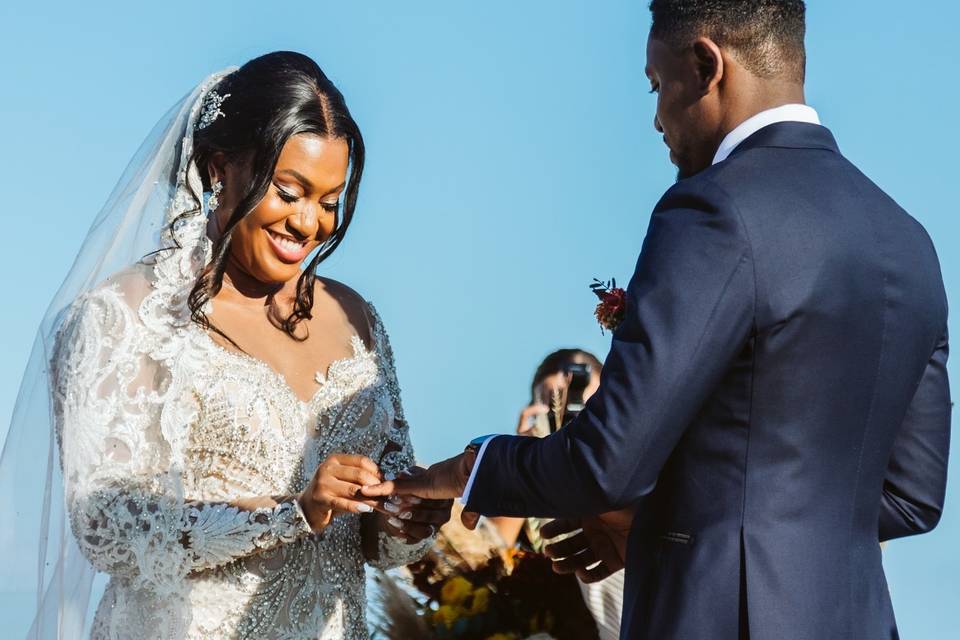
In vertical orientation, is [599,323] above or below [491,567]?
above

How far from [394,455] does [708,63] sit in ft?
5.89

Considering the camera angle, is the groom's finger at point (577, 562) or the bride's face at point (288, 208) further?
the bride's face at point (288, 208)

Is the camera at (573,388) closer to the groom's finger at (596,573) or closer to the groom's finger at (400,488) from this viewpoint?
the groom's finger at (596,573)

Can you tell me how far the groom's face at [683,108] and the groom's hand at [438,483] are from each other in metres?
0.96

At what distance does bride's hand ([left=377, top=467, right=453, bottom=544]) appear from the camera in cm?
382

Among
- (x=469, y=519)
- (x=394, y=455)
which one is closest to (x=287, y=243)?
(x=394, y=455)

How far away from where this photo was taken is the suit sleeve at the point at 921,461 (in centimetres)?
325

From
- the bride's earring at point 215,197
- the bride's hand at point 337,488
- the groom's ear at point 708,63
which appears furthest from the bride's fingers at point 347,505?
the groom's ear at point 708,63

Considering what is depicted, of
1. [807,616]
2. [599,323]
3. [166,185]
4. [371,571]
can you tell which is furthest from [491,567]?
[807,616]

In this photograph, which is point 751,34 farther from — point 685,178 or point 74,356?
point 74,356

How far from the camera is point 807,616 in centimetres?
289

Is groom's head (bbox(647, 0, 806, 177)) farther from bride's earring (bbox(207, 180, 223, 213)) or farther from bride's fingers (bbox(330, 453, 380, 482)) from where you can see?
bride's earring (bbox(207, 180, 223, 213))

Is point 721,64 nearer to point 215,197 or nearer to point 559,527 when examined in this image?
point 559,527

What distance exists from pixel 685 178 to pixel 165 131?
1914 mm
